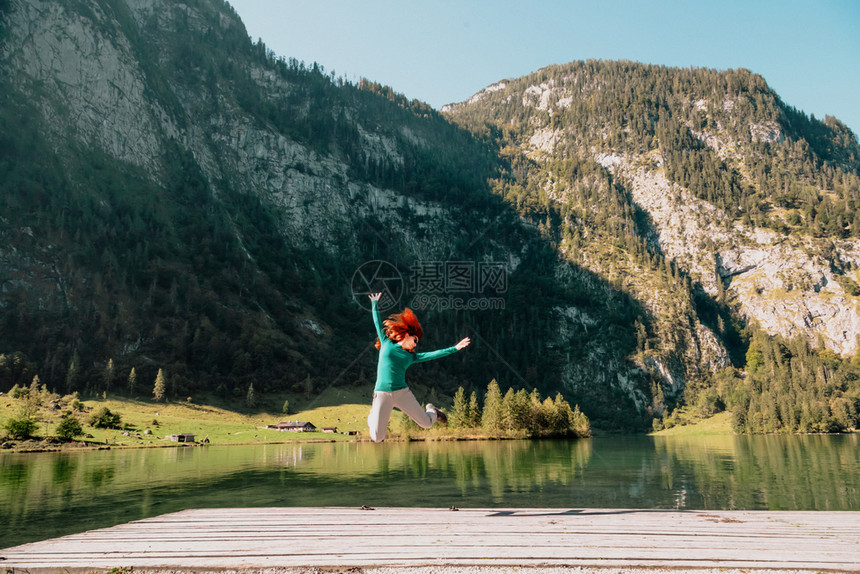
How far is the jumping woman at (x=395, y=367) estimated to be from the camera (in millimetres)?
12781

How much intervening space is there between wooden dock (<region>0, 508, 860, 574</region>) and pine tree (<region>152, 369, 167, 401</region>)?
580 feet

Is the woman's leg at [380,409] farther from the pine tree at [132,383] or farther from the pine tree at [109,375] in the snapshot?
the pine tree at [109,375]

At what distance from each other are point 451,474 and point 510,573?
37283 mm

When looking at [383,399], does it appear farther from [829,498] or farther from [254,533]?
[829,498]

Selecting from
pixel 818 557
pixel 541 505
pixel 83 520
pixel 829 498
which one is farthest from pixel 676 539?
pixel 829 498

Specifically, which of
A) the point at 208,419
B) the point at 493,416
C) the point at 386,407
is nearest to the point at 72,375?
the point at 208,419

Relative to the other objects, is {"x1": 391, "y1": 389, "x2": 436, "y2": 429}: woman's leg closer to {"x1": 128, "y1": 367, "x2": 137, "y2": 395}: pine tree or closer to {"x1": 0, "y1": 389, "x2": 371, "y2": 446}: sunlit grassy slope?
{"x1": 0, "y1": 389, "x2": 371, "y2": 446}: sunlit grassy slope

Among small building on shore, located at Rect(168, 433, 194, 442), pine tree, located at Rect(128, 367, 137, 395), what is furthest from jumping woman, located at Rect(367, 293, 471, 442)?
pine tree, located at Rect(128, 367, 137, 395)

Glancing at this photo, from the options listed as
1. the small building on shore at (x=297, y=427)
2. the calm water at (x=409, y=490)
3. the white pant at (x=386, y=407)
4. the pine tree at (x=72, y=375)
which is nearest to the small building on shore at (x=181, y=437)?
the small building on shore at (x=297, y=427)

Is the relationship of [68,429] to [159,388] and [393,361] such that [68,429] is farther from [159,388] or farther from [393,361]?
[393,361]

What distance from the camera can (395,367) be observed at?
12898 mm

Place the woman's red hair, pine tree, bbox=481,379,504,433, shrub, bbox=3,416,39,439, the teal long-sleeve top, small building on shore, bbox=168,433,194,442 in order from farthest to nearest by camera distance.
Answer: pine tree, bbox=481,379,504,433 → small building on shore, bbox=168,433,194,442 → shrub, bbox=3,416,39,439 → the woman's red hair → the teal long-sleeve top

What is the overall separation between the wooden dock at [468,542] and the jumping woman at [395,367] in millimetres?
2502

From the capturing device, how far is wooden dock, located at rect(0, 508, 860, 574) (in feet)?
28.9
